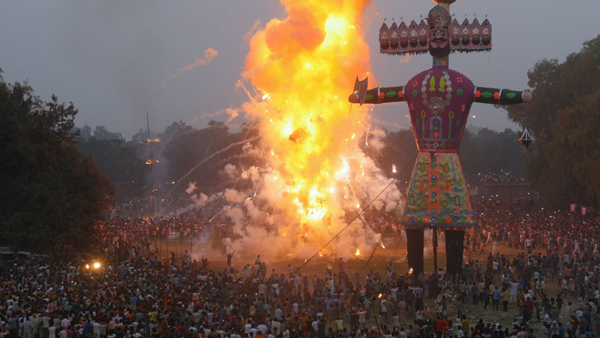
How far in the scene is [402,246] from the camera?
36875 mm

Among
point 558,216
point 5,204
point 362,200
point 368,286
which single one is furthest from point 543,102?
point 5,204

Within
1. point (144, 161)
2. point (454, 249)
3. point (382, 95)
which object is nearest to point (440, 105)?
point (382, 95)

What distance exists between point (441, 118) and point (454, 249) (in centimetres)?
459

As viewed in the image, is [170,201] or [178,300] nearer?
[178,300]

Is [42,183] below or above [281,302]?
above

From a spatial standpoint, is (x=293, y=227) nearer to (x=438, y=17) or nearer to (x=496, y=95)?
(x=496, y=95)

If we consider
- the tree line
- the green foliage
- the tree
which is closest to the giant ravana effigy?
the tree line

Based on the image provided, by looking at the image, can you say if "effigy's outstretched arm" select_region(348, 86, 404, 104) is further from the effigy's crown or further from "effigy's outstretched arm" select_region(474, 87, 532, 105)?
"effigy's outstretched arm" select_region(474, 87, 532, 105)

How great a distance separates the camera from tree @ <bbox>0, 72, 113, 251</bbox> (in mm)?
28828

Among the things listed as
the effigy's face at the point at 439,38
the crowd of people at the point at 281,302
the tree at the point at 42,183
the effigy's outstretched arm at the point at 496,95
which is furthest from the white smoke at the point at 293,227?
the effigy's face at the point at 439,38

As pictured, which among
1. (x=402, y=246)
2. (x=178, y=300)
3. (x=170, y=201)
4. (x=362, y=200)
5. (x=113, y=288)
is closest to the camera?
(x=178, y=300)

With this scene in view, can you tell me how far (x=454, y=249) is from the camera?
2328cm

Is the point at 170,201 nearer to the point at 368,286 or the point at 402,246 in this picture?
the point at 402,246

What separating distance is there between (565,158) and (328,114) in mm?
21042
